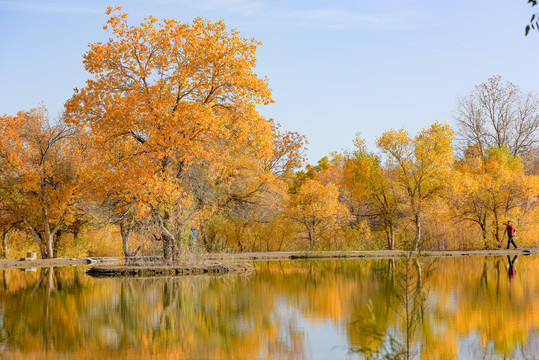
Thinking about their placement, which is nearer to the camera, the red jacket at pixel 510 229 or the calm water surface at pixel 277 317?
the calm water surface at pixel 277 317

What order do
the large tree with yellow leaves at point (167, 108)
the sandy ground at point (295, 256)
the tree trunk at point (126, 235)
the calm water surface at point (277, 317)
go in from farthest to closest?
the tree trunk at point (126, 235) < the sandy ground at point (295, 256) < the large tree with yellow leaves at point (167, 108) < the calm water surface at point (277, 317)

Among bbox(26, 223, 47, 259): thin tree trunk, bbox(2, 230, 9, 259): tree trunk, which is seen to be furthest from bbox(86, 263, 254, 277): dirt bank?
bbox(2, 230, 9, 259): tree trunk

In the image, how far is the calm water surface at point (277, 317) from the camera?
9.57 m

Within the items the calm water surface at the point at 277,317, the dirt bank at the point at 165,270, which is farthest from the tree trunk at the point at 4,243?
the calm water surface at the point at 277,317

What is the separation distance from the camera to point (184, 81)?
23109 mm

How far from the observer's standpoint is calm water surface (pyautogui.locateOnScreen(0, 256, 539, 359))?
9.57 meters

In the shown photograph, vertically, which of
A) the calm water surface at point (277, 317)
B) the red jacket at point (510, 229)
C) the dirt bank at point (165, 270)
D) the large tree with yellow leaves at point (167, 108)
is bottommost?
the calm water surface at point (277, 317)

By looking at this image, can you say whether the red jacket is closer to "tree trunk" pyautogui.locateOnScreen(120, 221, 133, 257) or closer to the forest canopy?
the forest canopy

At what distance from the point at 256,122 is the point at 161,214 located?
5097 millimetres

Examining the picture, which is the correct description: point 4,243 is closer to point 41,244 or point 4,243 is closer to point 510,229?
point 41,244

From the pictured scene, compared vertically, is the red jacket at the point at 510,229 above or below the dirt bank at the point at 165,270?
above

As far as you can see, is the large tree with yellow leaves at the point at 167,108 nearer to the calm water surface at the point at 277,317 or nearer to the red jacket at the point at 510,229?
the calm water surface at the point at 277,317

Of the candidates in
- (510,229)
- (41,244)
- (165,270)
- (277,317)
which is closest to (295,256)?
(165,270)

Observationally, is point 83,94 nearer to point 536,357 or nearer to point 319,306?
point 319,306
